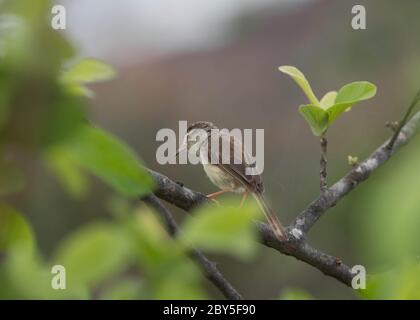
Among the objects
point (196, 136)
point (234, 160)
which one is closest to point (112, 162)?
point (234, 160)

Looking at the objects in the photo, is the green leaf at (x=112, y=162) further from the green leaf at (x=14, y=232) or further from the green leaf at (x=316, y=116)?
the green leaf at (x=316, y=116)

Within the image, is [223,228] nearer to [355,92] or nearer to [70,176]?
[70,176]

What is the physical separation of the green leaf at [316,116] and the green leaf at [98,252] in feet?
3.08

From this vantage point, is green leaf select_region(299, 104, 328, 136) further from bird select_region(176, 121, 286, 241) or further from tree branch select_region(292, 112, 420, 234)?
bird select_region(176, 121, 286, 241)

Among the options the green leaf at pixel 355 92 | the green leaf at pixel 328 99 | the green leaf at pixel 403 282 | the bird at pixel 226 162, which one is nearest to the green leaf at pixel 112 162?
the green leaf at pixel 403 282

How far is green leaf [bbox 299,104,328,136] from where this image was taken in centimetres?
130

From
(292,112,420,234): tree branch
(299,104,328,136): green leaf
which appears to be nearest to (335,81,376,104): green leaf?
(299,104,328,136): green leaf

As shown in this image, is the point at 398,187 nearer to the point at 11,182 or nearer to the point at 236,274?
the point at 11,182

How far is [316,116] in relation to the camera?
1.32 m

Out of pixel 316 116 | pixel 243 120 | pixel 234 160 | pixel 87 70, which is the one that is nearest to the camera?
pixel 87 70

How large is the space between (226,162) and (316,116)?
45.5 inches

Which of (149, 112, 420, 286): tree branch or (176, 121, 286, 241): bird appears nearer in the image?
(149, 112, 420, 286): tree branch

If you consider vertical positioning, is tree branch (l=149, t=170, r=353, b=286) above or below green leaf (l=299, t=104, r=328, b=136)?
below
